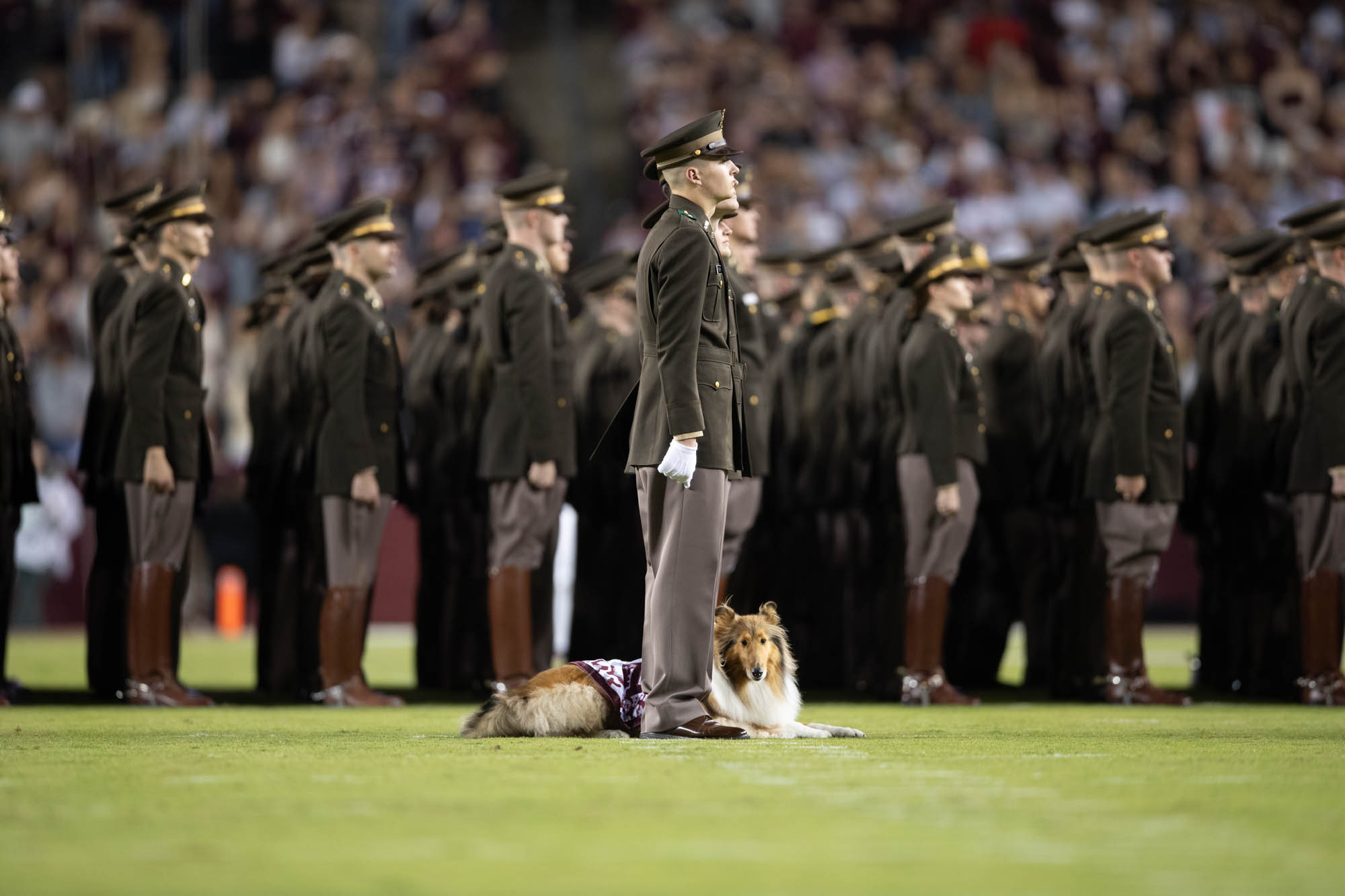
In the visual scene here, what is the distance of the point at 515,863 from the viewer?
3717 mm

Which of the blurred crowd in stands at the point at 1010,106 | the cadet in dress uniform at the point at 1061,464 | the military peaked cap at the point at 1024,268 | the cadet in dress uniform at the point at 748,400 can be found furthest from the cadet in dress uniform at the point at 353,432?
the blurred crowd in stands at the point at 1010,106

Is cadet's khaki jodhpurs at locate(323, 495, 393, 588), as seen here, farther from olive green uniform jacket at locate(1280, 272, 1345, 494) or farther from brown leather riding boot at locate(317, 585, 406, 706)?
olive green uniform jacket at locate(1280, 272, 1345, 494)

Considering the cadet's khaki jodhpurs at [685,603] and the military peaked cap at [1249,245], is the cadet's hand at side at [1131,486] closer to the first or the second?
the military peaked cap at [1249,245]

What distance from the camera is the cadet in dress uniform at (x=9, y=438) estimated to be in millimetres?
9133

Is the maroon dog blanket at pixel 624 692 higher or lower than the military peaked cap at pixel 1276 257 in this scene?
lower

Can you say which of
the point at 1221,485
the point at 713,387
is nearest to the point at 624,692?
the point at 713,387

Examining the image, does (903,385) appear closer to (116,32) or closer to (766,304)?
(766,304)

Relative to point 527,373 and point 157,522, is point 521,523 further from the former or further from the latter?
point 157,522

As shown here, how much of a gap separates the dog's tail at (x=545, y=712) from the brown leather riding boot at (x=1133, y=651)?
3.43 m

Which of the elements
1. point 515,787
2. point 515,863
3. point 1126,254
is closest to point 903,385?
point 1126,254

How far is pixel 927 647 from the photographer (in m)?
9.25

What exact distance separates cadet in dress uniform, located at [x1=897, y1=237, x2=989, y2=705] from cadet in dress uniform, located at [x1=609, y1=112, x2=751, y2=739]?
109 inches

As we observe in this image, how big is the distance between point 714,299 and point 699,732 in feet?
4.90

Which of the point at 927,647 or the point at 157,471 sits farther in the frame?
the point at 927,647
